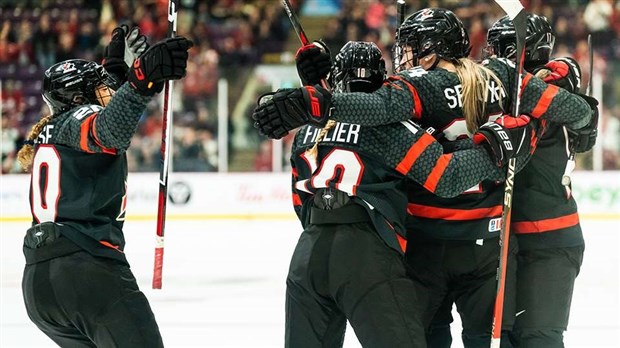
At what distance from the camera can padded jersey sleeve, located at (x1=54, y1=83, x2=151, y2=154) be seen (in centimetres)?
243

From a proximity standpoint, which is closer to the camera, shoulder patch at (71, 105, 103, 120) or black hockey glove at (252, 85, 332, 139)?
black hockey glove at (252, 85, 332, 139)

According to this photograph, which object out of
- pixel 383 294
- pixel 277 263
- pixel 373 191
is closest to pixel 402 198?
pixel 373 191

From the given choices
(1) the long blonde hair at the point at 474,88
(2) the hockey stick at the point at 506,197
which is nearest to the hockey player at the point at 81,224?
(1) the long blonde hair at the point at 474,88

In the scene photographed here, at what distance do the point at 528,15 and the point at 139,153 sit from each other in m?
5.78

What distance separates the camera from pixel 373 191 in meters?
2.50

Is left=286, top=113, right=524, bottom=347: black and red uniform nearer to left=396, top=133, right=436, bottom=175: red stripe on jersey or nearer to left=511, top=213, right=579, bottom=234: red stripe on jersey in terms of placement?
left=396, top=133, right=436, bottom=175: red stripe on jersey

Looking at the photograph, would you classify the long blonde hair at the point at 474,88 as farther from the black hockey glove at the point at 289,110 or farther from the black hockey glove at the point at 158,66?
the black hockey glove at the point at 158,66

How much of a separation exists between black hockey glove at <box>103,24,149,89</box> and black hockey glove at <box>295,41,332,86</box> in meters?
0.76

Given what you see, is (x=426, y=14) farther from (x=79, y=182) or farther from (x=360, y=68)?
(x=79, y=182)

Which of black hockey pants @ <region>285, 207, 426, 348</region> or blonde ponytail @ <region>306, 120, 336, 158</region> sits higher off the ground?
blonde ponytail @ <region>306, 120, 336, 158</region>

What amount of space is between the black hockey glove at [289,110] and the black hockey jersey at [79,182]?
444 millimetres

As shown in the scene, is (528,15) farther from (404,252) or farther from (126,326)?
(126,326)

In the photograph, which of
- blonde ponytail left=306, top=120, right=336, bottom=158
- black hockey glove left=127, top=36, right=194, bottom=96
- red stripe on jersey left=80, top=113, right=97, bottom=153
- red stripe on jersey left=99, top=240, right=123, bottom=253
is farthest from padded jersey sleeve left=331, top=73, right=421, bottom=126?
red stripe on jersey left=99, top=240, right=123, bottom=253

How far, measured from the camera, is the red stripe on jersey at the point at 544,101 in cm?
261
